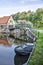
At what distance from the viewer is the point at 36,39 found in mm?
1689

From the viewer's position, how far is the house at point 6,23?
5.39 feet

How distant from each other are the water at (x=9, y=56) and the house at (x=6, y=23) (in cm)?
18

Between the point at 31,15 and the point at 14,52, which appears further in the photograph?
the point at 31,15

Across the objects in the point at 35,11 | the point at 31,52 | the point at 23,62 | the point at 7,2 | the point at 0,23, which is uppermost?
the point at 7,2

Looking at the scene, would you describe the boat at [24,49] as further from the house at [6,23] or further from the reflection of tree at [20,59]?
the house at [6,23]

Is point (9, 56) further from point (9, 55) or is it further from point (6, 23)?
point (6, 23)

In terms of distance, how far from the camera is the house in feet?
5.39

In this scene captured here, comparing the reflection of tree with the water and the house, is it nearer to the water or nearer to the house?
the water

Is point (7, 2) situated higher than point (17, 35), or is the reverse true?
point (7, 2)

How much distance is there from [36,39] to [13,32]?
297 mm

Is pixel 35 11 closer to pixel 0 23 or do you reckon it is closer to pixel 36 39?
pixel 36 39

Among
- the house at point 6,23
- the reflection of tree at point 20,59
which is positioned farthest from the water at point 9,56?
the house at point 6,23

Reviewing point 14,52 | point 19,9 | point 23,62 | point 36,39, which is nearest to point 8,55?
point 14,52

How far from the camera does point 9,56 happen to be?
5.22ft
